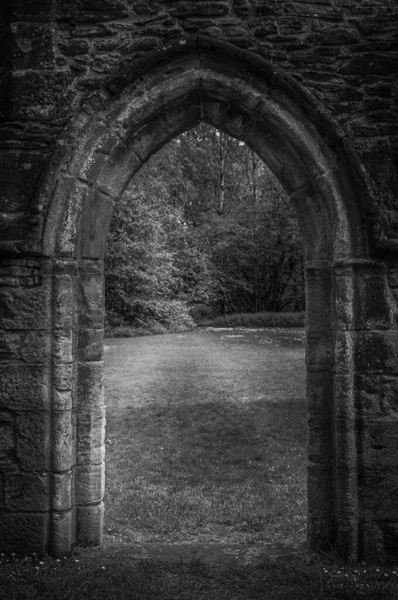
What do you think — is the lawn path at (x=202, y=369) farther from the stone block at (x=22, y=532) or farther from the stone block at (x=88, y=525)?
the stone block at (x=22, y=532)

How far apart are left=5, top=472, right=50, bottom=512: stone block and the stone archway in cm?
1

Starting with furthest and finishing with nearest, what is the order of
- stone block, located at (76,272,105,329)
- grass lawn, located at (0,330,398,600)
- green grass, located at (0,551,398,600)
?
stone block, located at (76,272,105,329)
grass lawn, located at (0,330,398,600)
green grass, located at (0,551,398,600)

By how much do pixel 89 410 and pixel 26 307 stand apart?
2.90 feet

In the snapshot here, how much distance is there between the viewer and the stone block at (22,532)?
13.5ft

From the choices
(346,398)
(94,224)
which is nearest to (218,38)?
(94,224)

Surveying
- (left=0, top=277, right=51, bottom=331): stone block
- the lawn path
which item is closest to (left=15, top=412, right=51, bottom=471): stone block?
(left=0, top=277, right=51, bottom=331): stone block

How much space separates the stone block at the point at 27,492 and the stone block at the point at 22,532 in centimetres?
5

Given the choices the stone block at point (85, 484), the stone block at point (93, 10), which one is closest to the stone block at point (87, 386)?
the stone block at point (85, 484)

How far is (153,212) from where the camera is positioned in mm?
18734

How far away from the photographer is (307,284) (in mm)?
4453

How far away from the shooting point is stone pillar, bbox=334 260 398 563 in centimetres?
413

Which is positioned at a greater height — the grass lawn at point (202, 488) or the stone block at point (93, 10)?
the stone block at point (93, 10)

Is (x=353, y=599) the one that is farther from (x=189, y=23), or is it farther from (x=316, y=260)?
(x=189, y=23)

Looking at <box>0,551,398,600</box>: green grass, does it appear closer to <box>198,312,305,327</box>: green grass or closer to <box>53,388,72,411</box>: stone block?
<box>53,388,72,411</box>: stone block
